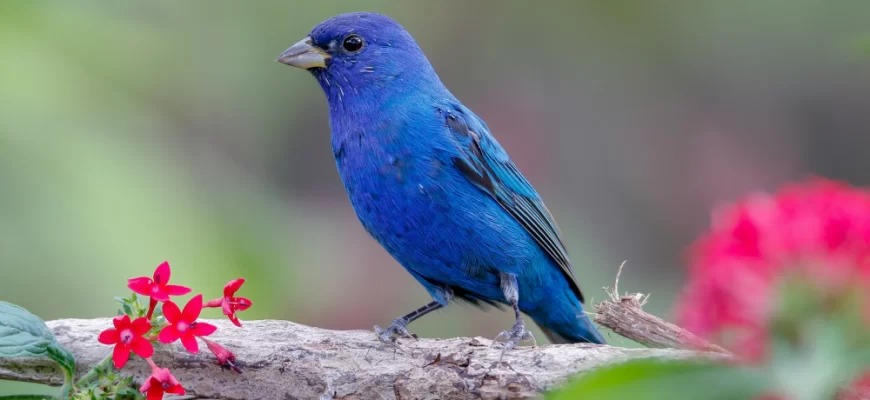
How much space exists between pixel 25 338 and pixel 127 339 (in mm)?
392

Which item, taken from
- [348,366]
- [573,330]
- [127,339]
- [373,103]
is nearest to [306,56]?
[373,103]

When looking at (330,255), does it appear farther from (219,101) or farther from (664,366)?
(664,366)

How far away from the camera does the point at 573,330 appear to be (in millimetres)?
4238

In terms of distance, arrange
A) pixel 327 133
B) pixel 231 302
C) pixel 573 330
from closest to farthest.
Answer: pixel 231 302, pixel 573 330, pixel 327 133

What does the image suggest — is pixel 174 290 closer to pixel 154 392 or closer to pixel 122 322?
pixel 122 322

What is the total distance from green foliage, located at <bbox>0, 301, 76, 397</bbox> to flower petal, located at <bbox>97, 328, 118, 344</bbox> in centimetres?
36

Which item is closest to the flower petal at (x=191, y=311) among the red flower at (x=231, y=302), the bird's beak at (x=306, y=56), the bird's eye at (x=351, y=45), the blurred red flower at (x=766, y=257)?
the red flower at (x=231, y=302)

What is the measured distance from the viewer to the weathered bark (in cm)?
292

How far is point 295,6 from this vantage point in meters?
6.64

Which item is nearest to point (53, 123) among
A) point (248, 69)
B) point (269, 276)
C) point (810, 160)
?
point (269, 276)

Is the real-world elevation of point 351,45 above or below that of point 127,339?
above

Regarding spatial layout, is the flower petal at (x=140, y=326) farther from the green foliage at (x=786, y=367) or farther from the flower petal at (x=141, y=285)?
the green foliage at (x=786, y=367)

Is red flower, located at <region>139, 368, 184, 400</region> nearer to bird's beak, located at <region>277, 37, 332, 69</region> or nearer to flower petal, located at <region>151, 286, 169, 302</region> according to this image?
flower petal, located at <region>151, 286, 169, 302</region>

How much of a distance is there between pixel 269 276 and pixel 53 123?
4.58ft
